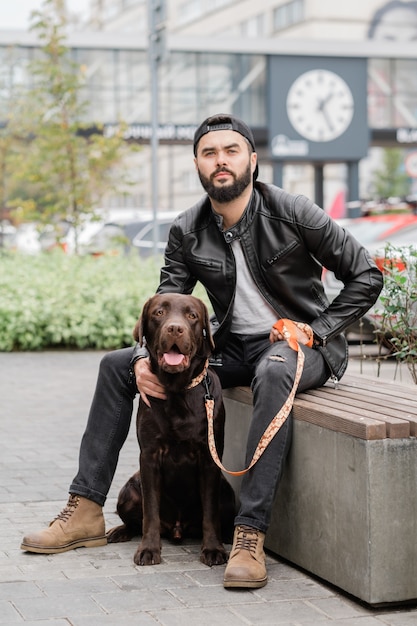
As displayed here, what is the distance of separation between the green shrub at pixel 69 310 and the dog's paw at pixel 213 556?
27.9ft

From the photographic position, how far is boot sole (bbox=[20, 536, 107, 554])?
15.5 ft

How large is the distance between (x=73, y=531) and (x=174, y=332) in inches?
42.3

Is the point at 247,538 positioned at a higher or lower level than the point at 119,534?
higher

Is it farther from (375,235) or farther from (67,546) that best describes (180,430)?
(375,235)

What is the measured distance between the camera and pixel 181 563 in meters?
4.60

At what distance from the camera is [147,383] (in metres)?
4.63

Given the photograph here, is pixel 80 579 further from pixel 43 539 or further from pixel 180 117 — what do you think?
pixel 180 117

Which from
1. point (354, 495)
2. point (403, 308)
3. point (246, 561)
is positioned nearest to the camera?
point (354, 495)

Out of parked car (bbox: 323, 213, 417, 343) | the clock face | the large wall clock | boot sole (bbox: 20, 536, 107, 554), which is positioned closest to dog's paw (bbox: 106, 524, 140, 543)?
boot sole (bbox: 20, 536, 107, 554)

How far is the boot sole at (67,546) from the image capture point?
15.5 ft

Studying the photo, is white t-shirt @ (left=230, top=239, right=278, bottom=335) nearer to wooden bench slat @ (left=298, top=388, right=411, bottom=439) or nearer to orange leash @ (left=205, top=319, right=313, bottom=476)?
orange leash @ (left=205, top=319, right=313, bottom=476)

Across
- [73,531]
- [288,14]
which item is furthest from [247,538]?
[288,14]

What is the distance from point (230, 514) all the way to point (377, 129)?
98.2 feet

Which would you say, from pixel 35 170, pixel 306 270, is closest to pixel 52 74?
pixel 35 170
